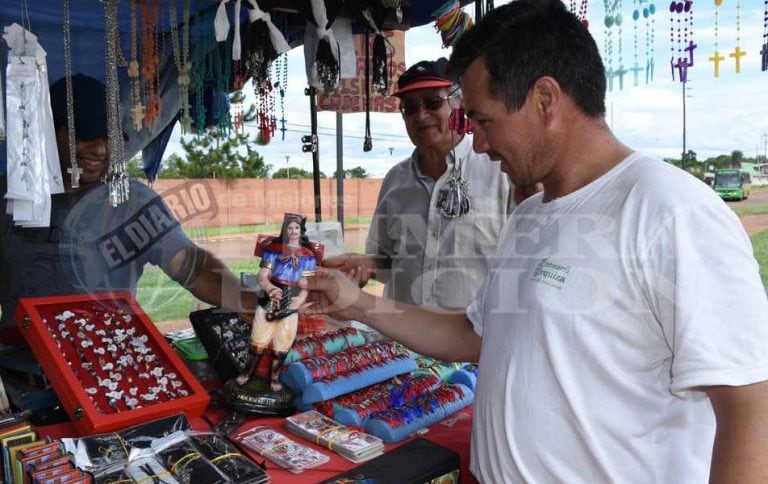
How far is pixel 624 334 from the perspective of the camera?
2.91 ft

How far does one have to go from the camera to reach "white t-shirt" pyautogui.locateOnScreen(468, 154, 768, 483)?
78 cm

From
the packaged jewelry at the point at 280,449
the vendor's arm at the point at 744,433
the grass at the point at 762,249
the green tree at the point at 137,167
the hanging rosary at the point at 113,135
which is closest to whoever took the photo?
the vendor's arm at the point at 744,433

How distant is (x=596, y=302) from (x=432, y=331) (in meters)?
0.53

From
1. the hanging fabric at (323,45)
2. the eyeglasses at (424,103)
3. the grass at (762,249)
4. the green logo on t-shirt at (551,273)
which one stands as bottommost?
the grass at (762,249)

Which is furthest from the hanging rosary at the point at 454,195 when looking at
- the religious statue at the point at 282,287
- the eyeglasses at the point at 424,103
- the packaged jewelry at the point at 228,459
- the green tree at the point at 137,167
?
the green tree at the point at 137,167

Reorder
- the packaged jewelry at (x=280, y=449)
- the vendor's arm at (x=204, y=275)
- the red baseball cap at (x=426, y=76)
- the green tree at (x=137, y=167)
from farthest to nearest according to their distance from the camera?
the green tree at (x=137, y=167) < the red baseball cap at (x=426, y=76) < the vendor's arm at (x=204, y=275) < the packaged jewelry at (x=280, y=449)

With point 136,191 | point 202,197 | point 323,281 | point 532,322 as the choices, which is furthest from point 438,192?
point 202,197

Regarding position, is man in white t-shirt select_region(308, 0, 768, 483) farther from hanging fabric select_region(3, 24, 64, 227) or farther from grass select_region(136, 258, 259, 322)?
grass select_region(136, 258, 259, 322)

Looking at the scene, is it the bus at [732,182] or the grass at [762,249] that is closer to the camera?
the grass at [762,249]

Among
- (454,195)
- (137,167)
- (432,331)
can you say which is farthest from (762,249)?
(432,331)

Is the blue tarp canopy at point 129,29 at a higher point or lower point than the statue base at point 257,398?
higher

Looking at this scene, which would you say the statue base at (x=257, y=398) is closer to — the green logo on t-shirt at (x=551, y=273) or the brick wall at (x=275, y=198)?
the green logo on t-shirt at (x=551, y=273)

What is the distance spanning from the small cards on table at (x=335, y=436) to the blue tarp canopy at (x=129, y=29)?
1623 mm

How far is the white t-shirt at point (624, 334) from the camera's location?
2.54 ft
